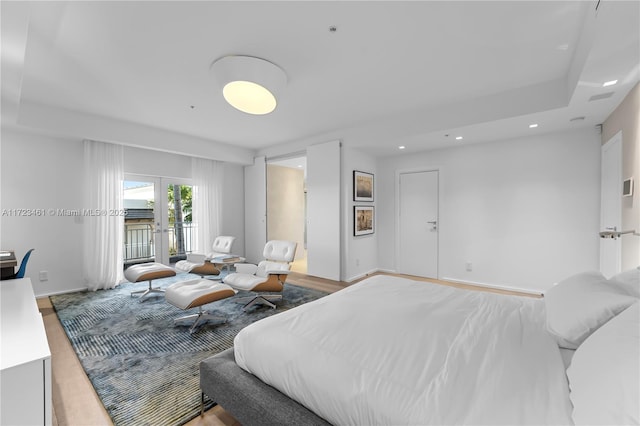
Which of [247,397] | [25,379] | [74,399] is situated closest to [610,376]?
[247,397]

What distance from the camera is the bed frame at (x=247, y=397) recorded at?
3.95 feet

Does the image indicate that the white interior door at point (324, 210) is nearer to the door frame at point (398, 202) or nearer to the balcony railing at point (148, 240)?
the door frame at point (398, 202)

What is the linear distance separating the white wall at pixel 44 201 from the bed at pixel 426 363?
4.32 meters

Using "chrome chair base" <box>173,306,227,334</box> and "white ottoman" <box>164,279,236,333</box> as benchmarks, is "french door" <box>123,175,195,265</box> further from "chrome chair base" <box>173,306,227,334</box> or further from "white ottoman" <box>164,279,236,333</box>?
"chrome chair base" <box>173,306,227,334</box>

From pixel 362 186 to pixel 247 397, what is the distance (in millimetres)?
4319

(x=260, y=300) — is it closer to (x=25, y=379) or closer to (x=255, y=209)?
(x=25, y=379)

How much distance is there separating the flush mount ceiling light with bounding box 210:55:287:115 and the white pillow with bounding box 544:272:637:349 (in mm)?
2868

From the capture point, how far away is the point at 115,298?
3977 mm

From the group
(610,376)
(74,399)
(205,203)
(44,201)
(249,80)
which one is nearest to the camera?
(610,376)

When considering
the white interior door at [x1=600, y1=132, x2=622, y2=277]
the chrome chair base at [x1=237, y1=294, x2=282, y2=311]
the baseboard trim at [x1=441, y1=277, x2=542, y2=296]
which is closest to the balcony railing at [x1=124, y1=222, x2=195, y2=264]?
the chrome chair base at [x1=237, y1=294, x2=282, y2=311]

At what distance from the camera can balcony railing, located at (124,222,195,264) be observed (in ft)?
16.9

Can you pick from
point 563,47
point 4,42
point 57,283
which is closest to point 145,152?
point 57,283

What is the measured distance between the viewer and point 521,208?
4234mm

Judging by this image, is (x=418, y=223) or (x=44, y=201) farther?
(x=418, y=223)
